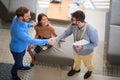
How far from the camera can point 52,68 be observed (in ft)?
15.7

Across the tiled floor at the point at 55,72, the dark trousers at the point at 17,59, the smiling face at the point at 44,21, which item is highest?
the smiling face at the point at 44,21

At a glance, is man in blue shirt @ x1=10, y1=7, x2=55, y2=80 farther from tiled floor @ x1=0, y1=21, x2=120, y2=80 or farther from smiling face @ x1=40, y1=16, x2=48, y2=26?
tiled floor @ x1=0, y1=21, x2=120, y2=80

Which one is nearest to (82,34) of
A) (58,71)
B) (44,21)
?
(44,21)

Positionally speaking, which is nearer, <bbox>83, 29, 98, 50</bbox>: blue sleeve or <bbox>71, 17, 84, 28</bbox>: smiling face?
<bbox>71, 17, 84, 28</bbox>: smiling face

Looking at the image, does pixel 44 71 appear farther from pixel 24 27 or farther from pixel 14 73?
pixel 24 27

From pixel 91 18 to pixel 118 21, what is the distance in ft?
2.61

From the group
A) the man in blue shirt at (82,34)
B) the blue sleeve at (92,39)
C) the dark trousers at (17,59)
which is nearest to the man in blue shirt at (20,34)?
the dark trousers at (17,59)

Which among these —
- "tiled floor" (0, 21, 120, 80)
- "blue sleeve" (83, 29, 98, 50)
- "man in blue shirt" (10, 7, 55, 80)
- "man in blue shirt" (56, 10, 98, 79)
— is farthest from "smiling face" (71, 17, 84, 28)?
"tiled floor" (0, 21, 120, 80)

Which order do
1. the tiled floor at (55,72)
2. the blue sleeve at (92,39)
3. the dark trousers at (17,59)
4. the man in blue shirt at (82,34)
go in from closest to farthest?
the man in blue shirt at (82,34) < the blue sleeve at (92,39) < the dark trousers at (17,59) < the tiled floor at (55,72)

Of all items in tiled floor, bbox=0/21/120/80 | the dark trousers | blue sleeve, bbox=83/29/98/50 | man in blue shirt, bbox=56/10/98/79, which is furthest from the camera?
tiled floor, bbox=0/21/120/80

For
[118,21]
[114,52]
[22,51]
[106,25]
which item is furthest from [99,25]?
[22,51]

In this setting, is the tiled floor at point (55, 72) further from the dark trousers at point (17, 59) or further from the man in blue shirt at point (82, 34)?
the man in blue shirt at point (82, 34)

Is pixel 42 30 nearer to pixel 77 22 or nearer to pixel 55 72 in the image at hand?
pixel 55 72

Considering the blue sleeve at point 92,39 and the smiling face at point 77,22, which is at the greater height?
the smiling face at point 77,22
